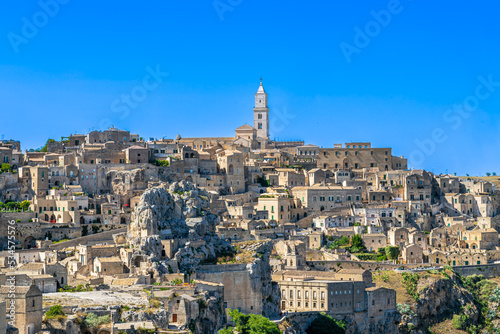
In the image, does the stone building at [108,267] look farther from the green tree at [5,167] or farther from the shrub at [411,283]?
the shrub at [411,283]

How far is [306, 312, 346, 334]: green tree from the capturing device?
57.1m

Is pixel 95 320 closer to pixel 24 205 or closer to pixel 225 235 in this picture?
pixel 225 235

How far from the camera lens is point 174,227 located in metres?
61.2

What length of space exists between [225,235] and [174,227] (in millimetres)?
6064

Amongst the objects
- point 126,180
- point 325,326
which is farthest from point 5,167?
point 325,326

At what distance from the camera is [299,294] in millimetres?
59156

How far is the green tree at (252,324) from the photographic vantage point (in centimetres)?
5138

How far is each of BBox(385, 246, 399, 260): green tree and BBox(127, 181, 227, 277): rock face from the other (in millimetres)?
14588

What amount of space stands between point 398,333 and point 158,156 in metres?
29.9

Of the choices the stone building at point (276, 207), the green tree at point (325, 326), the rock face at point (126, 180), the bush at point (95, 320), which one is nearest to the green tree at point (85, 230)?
the rock face at point (126, 180)

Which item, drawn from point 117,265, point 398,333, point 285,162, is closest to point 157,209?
point 117,265

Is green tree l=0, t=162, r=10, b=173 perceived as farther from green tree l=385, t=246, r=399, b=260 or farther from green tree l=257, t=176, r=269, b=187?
green tree l=385, t=246, r=399, b=260

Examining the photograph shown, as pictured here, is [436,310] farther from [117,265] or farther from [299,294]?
[117,265]

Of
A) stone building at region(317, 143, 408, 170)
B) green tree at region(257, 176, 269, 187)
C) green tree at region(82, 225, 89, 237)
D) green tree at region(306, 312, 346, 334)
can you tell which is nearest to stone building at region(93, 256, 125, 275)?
green tree at region(82, 225, 89, 237)
